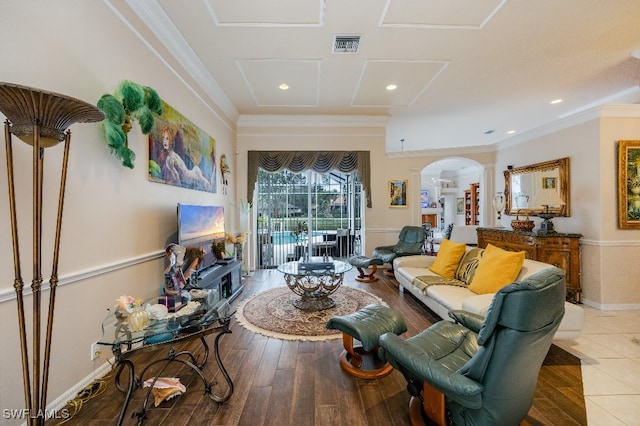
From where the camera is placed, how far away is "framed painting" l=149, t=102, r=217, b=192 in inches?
108

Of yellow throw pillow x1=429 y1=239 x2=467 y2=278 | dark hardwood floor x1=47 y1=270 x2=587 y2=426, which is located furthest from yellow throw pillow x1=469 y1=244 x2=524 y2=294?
dark hardwood floor x1=47 y1=270 x2=587 y2=426

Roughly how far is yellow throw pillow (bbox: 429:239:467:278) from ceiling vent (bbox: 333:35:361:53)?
2.76m

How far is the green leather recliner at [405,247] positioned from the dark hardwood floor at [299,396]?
2.63m

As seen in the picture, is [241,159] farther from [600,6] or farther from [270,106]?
[600,6]

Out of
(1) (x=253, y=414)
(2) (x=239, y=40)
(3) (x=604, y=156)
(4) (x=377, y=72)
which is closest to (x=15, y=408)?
(1) (x=253, y=414)

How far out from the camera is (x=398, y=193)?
5.99 meters

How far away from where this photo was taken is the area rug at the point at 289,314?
9.25 ft

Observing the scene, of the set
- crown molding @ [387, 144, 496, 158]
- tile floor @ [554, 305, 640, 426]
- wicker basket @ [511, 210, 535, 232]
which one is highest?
crown molding @ [387, 144, 496, 158]

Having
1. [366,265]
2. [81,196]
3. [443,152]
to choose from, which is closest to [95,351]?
[81,196]

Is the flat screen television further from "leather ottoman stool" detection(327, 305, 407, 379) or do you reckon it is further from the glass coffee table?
"leather ottoman stool" detection(327, 305, 407, 379)

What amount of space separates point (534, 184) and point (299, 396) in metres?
5.08

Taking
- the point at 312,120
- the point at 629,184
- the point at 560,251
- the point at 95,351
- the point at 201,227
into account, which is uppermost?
the point at 312,120

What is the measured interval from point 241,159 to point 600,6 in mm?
5282

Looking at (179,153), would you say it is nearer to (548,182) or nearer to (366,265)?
(366,265)
